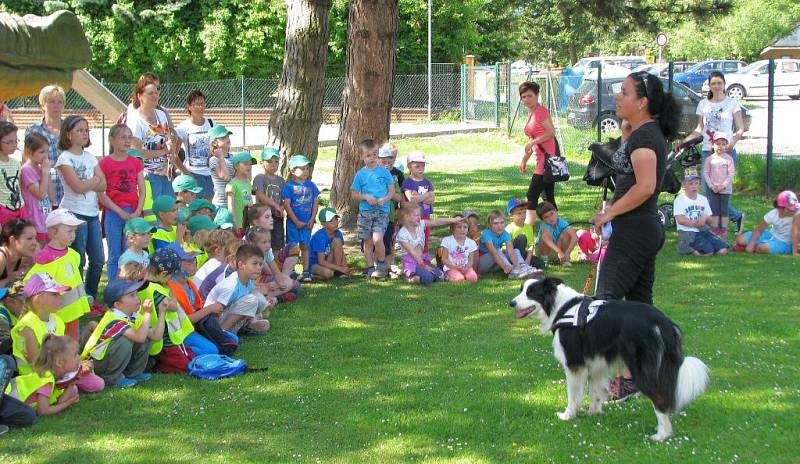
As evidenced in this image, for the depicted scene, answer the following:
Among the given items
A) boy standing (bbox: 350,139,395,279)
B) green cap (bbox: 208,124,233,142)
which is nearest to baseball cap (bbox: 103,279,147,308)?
green cap (bbox: 208,124,233,142)

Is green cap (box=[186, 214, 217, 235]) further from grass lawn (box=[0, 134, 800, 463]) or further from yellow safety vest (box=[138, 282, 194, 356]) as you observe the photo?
yellow safety vest (box=[138, 282, 194, 356])

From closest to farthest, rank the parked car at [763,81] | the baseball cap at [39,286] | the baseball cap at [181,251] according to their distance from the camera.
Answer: the baseball cap at [39,286], the baseball cap at [181,251], the parked car at [763,81]

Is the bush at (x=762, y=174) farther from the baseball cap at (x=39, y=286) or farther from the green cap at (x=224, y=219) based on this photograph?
the baseball cap at (x=39, y=286)

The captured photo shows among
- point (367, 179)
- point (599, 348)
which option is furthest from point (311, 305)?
point (599, 348)

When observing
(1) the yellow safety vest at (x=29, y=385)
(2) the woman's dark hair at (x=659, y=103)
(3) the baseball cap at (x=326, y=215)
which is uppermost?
(2) the woman's dark hair at (x=659, y=103)

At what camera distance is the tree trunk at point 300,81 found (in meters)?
12.4

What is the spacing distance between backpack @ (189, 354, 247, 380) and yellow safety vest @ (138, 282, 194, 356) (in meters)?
0.23

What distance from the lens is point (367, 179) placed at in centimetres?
1008

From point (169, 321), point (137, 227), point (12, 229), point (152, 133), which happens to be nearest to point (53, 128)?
point (152, 133)

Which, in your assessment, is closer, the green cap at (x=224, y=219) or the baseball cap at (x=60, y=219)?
the baseball cap at (x=60, y=219)

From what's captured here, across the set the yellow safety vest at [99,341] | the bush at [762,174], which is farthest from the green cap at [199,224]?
the bush at [762,174]

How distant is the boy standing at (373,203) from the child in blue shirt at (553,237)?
1914 mm

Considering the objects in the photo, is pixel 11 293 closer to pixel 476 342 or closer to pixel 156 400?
pixel 156 400

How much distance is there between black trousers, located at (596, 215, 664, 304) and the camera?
554cm
